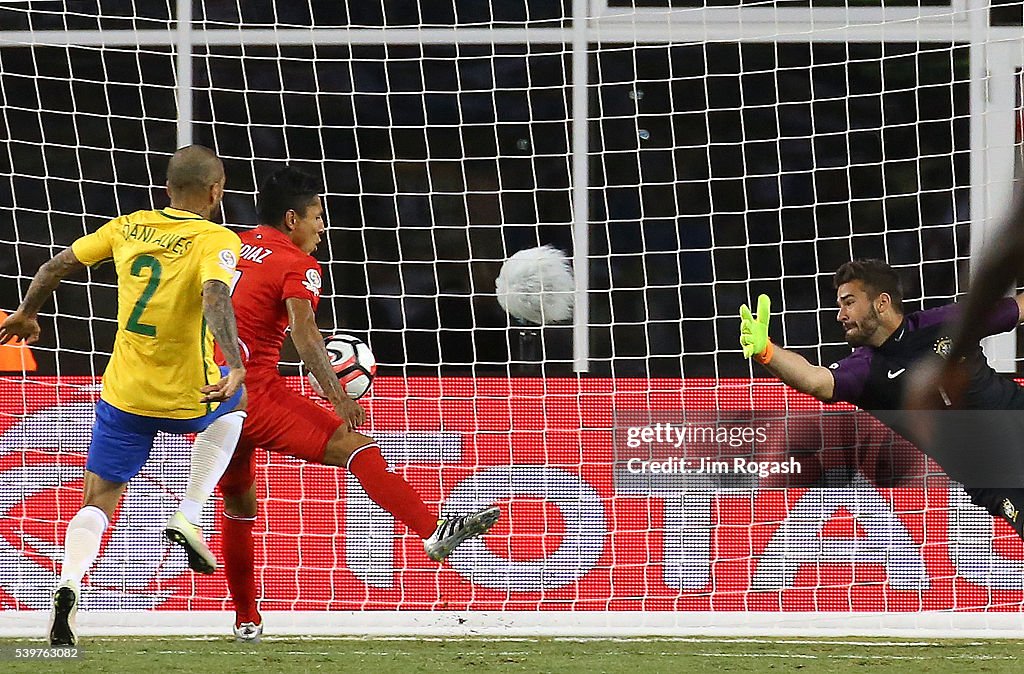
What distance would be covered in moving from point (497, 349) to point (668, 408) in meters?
1.28

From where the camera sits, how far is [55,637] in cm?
507

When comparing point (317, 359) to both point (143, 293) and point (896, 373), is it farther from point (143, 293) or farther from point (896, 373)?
point (896, 373)

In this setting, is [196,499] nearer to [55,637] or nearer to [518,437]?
[55,637]

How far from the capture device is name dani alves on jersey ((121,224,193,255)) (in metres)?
5.41

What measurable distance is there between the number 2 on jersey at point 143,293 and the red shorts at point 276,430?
0.77 meters

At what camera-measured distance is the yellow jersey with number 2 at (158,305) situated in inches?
213

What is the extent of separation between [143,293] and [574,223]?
148 inches

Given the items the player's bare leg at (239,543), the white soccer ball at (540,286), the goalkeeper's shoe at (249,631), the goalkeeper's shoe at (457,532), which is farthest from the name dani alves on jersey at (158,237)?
the white soccer ball at (540,286)

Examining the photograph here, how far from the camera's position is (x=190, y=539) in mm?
5402

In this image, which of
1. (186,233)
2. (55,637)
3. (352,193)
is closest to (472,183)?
(352,193)

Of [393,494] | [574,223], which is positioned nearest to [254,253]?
[393,494]

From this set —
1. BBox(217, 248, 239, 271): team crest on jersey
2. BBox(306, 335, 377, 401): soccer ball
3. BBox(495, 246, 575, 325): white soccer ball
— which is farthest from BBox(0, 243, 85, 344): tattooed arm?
BBox(495, 246, 575, 325): white soccer ball

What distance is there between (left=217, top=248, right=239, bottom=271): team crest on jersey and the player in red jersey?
682mm

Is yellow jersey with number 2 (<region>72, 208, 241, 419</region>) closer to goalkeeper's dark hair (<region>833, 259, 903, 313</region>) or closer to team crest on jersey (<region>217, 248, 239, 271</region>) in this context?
team crest on jersey (<region>217, 248, 239, 271</region>)
